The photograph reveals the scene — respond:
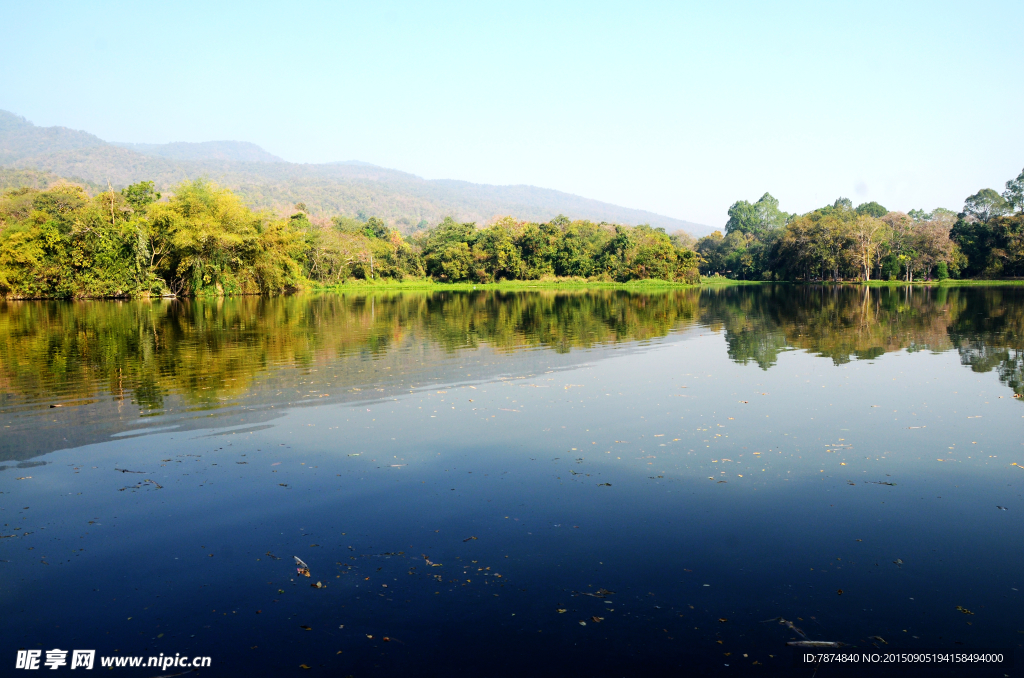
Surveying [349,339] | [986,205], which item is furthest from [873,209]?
[349,339]

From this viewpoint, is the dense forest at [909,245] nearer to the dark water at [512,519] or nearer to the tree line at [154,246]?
the tree line at [154,246]

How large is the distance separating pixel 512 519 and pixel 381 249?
101m

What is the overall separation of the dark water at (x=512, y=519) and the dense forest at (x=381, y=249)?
163ft

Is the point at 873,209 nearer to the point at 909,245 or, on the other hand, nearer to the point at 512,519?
the point at 909,245

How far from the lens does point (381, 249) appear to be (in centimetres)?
10469

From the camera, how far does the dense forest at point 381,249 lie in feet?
191

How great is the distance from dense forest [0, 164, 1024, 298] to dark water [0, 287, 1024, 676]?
49.7 m

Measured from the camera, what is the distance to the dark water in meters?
5.25

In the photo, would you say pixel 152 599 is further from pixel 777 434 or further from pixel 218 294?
pixel 218 294

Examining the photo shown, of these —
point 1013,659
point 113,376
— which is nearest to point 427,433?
point 1013,659

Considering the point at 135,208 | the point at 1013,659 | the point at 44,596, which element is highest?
the point at 135,208

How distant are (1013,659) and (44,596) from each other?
830 centimetres

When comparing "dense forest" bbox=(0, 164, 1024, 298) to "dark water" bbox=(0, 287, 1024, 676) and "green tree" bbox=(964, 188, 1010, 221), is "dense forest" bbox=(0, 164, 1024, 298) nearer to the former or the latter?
"green tree" bbox=(964, 188, 1010, 221)

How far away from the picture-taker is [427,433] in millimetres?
11422
